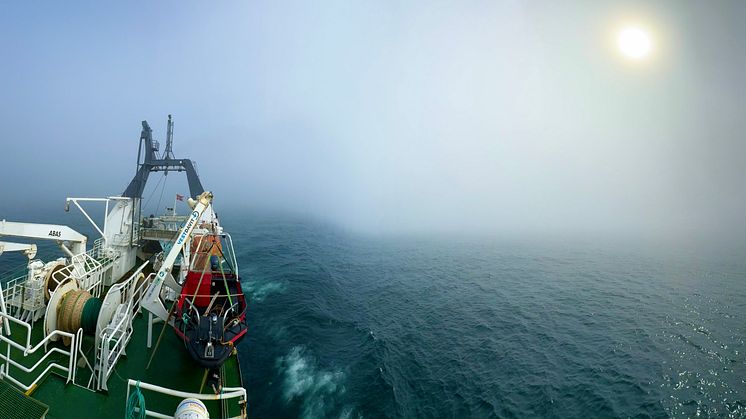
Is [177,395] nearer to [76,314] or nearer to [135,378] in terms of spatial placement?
[135,378]

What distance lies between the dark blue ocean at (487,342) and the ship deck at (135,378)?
413 cm

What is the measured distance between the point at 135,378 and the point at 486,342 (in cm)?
2432

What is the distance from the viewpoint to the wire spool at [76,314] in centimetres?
1495

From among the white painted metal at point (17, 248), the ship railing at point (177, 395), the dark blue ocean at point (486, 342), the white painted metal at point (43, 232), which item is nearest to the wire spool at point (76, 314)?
the white painted metal at point (17, 248)

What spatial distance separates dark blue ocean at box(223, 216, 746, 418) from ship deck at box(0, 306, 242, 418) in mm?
4131

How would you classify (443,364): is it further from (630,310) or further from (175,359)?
(630,310)

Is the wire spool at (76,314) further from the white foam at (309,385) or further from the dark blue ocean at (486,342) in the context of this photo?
the white foam at (309,385)

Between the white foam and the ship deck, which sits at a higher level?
the ship deck

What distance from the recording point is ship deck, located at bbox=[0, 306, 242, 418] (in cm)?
1083

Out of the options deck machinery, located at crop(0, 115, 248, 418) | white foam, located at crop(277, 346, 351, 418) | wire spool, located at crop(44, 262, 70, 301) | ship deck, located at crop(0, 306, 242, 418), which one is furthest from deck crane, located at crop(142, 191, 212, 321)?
white foam, located at crop(277, 346, 351, 418)

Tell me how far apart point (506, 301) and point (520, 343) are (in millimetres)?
11253

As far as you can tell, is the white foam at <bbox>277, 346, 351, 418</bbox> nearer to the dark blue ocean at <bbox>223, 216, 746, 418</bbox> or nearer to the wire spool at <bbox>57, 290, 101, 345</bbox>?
the dark blue ocean at <bbox>223, 216, 746, 418</bbox>

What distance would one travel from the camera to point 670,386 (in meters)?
20.9

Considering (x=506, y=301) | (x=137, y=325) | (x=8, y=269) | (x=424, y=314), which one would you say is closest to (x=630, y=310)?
(x=506, y=301)
